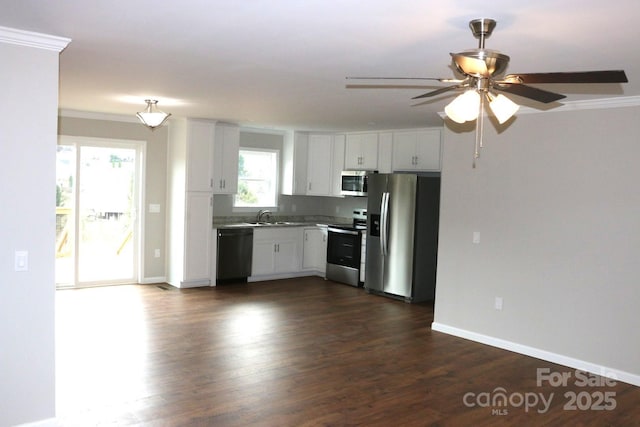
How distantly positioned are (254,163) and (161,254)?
2090mm

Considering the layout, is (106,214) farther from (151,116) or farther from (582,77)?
(582,77)

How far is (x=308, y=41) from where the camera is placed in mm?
3031

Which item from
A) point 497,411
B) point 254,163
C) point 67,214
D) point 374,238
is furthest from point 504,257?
point 67,214

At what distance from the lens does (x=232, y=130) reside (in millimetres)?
7918

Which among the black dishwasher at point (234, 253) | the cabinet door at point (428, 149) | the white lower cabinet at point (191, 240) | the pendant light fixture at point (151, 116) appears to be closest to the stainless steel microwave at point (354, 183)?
the cabinet door at point (428, 149)

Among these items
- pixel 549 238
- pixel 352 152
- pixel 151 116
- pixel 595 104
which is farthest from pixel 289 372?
pixel 352 152

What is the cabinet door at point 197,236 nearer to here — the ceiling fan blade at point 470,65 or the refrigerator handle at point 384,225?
the refrigerator handle at point 384,225

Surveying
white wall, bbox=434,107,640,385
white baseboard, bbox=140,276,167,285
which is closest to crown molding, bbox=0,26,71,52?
white wall, bbox=434,107,640,385

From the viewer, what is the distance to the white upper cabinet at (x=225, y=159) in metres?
7.80

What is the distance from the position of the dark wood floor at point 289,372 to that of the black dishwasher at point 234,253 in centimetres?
127

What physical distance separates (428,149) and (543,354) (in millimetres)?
3239

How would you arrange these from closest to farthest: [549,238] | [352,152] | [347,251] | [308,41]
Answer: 1. [308,41]
2. [549,238]
3. [347,251]
4. [352,152]

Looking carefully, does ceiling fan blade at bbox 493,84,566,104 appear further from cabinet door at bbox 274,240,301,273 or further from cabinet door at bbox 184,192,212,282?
cabinet door at bbox 274,240,301,273

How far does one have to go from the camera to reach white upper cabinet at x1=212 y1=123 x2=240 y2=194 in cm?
780
